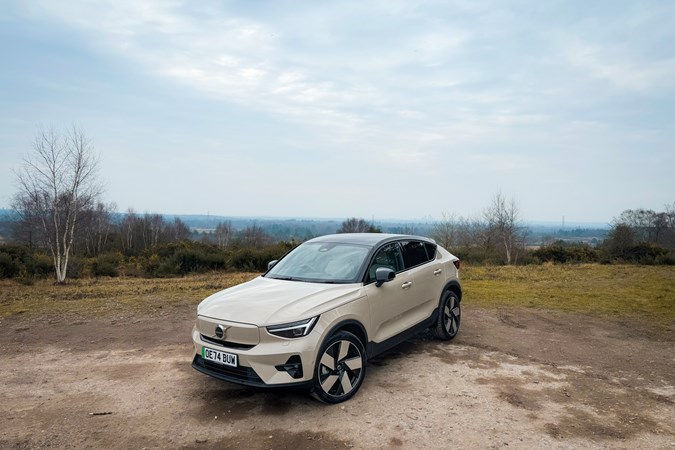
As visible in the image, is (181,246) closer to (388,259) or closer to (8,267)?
(8,267)

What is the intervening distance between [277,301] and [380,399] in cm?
139

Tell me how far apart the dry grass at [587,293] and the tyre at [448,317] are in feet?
9.56

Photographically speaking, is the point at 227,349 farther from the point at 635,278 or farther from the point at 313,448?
the point at 635,278

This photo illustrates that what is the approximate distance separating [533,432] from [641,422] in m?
1.06

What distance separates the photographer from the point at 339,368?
13.3ft

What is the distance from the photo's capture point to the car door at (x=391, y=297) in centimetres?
458

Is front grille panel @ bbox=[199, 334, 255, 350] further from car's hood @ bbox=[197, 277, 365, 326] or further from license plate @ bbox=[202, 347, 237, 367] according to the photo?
car's hood @ bbox=[197, 277, 365, 326]

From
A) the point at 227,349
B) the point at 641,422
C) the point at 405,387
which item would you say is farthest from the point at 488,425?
the point at 227,349

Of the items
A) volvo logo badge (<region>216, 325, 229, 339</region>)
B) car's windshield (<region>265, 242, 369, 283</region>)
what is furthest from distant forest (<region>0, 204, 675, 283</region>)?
volvo logo badge (<region>216, 325, 229, 339</region>)

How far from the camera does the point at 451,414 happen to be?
12.6 ft

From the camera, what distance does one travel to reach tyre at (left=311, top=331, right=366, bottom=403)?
3.88m

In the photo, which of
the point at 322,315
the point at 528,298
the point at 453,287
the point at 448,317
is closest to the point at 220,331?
the point at 322,315

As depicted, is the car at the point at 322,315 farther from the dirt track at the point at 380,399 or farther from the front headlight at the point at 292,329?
the dirt track at the point at 380,399

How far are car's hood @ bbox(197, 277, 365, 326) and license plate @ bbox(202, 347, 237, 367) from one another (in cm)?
31
